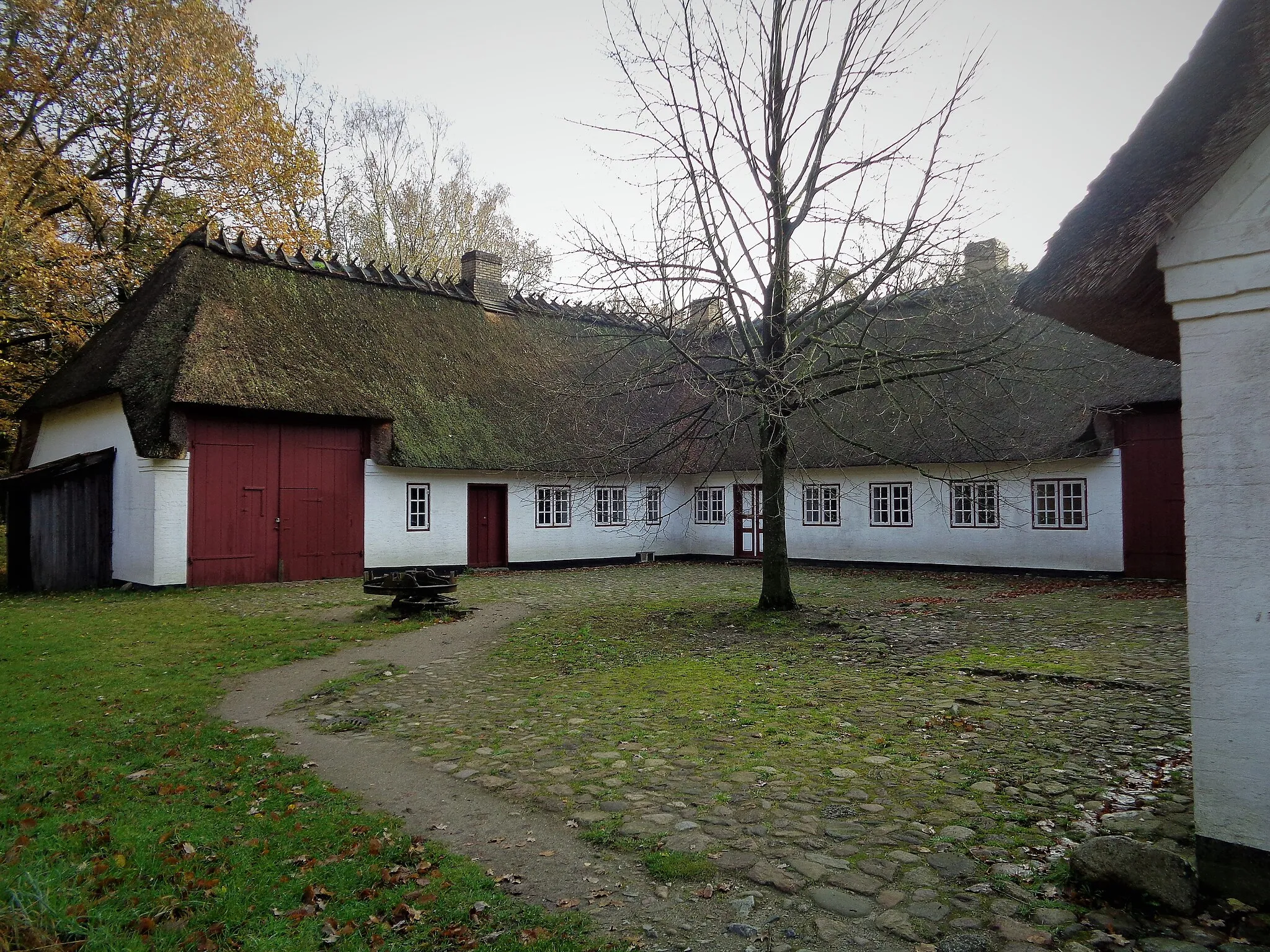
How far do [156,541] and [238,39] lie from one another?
17.8 meters

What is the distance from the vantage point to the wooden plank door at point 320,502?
57.0 feet

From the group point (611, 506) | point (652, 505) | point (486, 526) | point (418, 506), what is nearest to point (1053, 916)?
point (418, 506)

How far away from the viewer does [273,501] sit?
17.2 metres

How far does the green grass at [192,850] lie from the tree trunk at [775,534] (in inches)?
287

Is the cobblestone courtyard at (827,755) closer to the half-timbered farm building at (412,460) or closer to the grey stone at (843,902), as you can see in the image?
the grey stone at (843,902)

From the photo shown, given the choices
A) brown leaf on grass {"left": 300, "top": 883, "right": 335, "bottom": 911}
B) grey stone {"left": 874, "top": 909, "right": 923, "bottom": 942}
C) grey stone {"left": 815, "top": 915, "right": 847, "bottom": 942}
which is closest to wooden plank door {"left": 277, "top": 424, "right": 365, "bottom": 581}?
brown leaf on grass {"left": 300, "top": 883, "right": 335, "bottom": 911}

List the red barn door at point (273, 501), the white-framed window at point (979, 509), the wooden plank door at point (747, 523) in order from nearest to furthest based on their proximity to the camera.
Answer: the red barn door at point (273, 501) → the white-framed window at point (979, 509) → the wooden plank door at point (747, 523)

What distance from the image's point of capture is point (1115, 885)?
3.47 metres

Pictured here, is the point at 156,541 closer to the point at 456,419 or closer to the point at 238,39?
the point at 456,419

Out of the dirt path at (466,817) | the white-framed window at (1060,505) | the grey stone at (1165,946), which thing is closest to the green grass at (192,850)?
the dirt path at (466,817)

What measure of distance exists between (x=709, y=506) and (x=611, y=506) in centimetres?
319

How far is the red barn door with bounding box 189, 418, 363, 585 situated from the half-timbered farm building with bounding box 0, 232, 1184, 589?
0.04 meters

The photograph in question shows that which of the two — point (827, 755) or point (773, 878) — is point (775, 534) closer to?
point (827, 755)

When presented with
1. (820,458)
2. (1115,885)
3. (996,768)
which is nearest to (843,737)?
(996,768)
